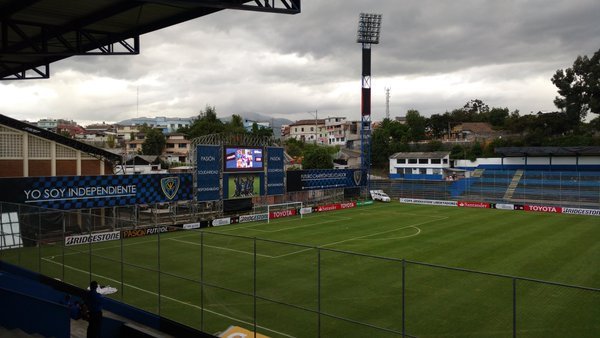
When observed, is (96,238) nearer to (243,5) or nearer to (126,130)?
(243,5)

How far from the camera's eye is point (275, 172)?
44.4 metres

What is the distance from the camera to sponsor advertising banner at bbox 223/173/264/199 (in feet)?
131

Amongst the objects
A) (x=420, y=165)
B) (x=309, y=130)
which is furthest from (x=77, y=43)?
(x=309, y=130)

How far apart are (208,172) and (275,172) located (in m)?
7.79

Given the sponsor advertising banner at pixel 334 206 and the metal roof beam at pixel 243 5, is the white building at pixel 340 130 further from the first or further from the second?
the metal roof beam at pixel 243 5

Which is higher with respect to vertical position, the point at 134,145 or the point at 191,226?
the point at 134,145

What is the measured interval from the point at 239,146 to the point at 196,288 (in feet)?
75.2

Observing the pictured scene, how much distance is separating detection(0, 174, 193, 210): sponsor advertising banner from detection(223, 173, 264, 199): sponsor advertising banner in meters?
3.43

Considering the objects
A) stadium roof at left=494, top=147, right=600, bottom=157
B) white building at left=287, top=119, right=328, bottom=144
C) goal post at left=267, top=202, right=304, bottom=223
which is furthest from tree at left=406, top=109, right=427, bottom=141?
goal post at left=267, top=202, right=304, bottom=223

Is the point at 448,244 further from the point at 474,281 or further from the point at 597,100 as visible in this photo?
the point at 597,100

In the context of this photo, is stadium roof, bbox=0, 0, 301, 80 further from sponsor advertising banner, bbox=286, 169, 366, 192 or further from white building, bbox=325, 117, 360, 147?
white building, bbox=325, 117, 360, 147

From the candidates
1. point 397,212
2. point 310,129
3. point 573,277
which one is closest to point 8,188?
point 573,277

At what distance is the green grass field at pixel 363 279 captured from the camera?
577 inches

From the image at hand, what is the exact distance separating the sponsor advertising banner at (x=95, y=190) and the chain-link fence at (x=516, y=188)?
1322 inches
